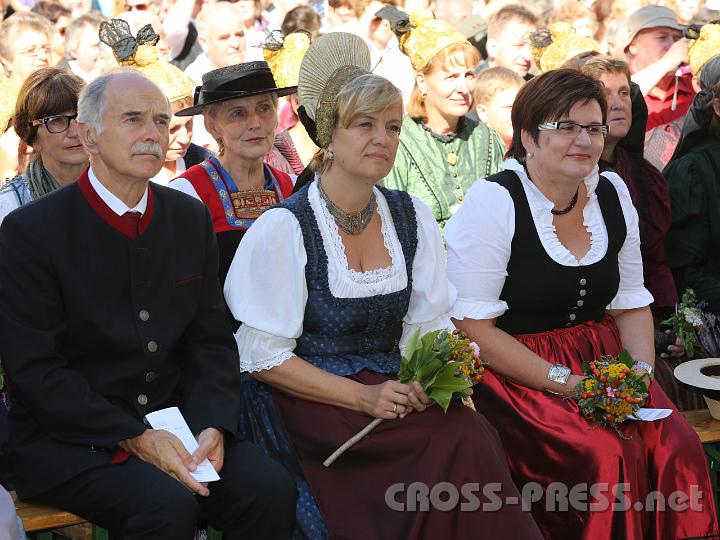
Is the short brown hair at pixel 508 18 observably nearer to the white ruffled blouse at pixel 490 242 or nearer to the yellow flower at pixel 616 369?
the white ruffled blouse at pixel 490 242

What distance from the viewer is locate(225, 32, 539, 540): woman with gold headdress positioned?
3.50 meters

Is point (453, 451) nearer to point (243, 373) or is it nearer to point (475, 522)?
point (475, 522)

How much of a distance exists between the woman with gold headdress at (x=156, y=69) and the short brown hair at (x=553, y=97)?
1731 mm

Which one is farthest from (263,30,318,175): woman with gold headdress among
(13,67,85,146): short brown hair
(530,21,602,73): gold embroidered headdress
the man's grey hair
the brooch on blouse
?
the man's grey hair

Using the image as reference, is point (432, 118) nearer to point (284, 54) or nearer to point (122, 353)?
point (284, 54)

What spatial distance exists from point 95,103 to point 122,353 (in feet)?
2.52

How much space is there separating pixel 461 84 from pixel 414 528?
113 inches

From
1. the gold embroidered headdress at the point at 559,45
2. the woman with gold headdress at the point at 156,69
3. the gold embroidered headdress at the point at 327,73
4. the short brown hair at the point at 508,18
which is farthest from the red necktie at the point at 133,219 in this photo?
the short brown hair at the point at 508,18

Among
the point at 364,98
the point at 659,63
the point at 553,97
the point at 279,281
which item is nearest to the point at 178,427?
the point at 279,281

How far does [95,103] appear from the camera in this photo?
3.49 m

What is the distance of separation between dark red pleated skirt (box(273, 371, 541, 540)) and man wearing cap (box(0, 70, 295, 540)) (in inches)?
6.7

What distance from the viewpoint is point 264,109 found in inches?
188

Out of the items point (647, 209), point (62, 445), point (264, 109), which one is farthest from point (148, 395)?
point (647, 209)

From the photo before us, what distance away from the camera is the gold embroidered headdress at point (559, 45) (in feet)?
20.5
